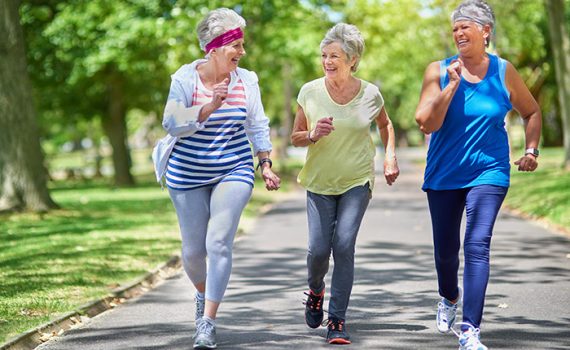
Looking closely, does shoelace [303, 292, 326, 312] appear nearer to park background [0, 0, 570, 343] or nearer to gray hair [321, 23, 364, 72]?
gray hair [321, 23, 364, 72]

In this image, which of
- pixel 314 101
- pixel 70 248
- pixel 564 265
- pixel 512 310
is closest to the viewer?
pixel 314 101

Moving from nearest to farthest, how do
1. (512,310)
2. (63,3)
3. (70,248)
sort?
(512,310)
(70,248)
(63,3)

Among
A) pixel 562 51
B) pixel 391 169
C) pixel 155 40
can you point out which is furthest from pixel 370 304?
pixel 562 51

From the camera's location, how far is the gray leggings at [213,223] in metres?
6.11

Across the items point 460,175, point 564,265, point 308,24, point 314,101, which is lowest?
point 564,265

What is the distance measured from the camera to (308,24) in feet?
103

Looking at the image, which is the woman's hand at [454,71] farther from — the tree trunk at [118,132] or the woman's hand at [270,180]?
the tree trunk at [118,132]

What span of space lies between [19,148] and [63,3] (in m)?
10.9

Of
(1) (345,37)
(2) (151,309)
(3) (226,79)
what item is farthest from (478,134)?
(2) (151,309)

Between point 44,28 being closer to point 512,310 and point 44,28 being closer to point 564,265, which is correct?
point 564,265

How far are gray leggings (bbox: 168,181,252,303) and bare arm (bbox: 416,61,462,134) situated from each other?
108 centimetres

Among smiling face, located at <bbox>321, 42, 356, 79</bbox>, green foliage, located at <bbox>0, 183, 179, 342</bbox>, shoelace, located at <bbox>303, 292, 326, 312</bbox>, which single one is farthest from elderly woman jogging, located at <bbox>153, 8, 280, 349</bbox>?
green foliage, located at <bbox>0, 183, 179, 342</bbox>

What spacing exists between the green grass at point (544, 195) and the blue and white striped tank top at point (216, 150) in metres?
9.04

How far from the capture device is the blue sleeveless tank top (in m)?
5.95
